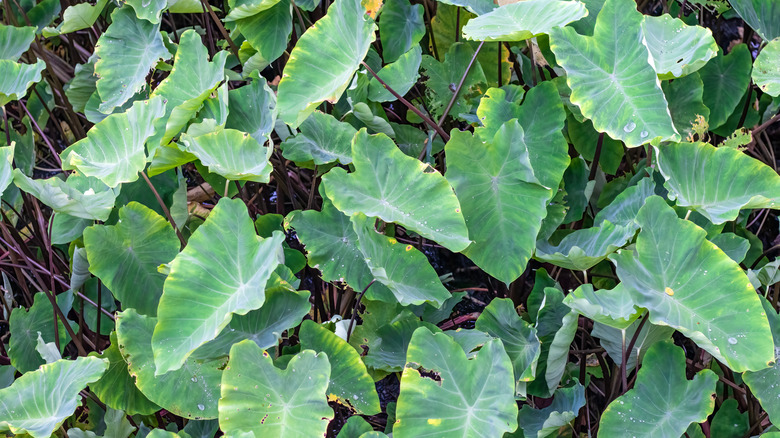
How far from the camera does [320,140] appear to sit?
1.42 m

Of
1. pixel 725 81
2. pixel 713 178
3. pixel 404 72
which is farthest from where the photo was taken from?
pixel 725 81

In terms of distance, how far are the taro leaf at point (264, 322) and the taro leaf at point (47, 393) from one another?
17 cm

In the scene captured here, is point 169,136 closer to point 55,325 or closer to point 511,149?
point 55,325

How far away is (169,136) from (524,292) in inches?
33.9

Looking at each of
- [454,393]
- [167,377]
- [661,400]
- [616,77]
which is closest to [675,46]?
[616,77]

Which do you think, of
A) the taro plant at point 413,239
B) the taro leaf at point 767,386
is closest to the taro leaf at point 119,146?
the taro plant at point 413,239

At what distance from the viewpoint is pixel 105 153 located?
4.30 ft

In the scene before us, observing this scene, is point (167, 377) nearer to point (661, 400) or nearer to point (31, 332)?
point (31, 332)

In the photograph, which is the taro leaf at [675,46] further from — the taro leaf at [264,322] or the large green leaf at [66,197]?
the large green leaf at [66,197]

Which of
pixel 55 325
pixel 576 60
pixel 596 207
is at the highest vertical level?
pixel 576 60

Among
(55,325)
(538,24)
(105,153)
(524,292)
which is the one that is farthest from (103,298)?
(538,24)

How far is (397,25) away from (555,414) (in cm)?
100

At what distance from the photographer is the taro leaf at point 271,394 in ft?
3.33

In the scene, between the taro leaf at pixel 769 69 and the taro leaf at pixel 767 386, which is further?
the taro leaf at pixel 769 69
